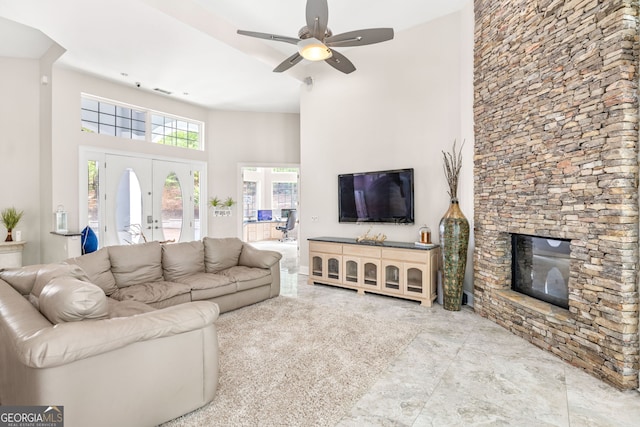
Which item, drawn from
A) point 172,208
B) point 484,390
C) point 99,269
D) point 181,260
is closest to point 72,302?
point 99,269

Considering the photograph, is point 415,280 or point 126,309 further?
point 415,280

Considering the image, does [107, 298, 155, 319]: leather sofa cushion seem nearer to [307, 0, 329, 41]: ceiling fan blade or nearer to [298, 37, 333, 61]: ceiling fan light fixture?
[298, 37, 333, 61]: ceiling fan light fixture

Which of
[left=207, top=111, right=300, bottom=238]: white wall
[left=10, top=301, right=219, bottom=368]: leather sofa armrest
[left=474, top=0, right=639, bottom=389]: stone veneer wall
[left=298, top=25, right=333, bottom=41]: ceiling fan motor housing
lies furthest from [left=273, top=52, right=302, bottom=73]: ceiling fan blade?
[left=207, top=111, right=300, bottom=238]: white wall

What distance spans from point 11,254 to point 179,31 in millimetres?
4187

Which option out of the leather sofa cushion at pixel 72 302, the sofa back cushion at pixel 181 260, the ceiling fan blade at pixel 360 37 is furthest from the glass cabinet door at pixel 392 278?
the leather sofa cushion at pixel 72 302

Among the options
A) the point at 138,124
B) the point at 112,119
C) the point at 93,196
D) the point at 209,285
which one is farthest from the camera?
the point at 138,124

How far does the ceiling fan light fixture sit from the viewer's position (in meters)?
2.96

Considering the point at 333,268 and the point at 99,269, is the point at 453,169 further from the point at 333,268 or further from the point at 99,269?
the point at 99,269

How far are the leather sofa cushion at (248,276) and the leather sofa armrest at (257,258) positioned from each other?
0.27ft

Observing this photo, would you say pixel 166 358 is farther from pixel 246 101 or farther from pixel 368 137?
pixel 246 101

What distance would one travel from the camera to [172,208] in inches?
258

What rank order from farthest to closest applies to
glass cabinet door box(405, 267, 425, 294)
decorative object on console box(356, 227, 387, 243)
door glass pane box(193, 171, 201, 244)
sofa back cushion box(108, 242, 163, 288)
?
1. door glass pane box(193, 171, 201, 244)
2. decorative object on console box(356, 227, 387, 243)
3. glass cabinet door box(405, 267, 425, 294)
4. sofa back cushion box(108, 242, 163, 288)

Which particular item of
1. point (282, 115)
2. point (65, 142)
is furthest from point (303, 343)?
point (282, 115)

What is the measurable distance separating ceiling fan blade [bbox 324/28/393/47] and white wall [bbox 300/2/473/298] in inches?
57.3
